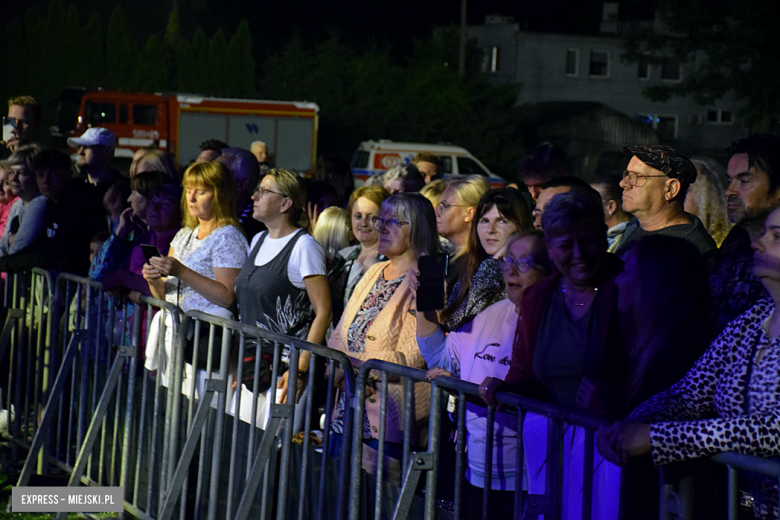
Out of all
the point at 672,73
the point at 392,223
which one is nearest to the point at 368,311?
the point at 392,223

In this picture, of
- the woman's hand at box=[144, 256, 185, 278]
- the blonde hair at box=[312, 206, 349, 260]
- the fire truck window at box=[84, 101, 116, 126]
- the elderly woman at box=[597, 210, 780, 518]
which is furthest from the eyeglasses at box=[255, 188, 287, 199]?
the fire truck window at box=[84, 101, 116, 126]

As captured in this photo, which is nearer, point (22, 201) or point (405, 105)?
point (22, 201)

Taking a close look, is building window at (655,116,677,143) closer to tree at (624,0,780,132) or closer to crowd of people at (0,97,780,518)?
tree at (624,0,780,132)

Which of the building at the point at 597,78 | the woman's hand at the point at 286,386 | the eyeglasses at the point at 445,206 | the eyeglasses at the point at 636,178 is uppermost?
the building at the point at 597,78

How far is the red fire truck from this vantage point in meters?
29.4

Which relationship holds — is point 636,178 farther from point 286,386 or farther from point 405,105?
point 405,105

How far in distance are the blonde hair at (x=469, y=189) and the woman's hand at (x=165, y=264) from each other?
1584 millimetres

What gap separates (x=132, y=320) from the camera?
18.4 feet

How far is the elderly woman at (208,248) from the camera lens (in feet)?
17.5

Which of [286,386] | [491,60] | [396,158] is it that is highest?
[491,60]

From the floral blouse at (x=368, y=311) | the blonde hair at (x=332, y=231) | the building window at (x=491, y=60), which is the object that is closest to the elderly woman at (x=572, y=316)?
the floral blouse at (x=368, y=311)

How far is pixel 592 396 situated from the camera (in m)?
3.04

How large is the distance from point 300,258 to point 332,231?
1495 mm

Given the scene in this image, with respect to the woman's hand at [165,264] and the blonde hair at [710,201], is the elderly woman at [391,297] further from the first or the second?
the blonde hair at [710,201]
